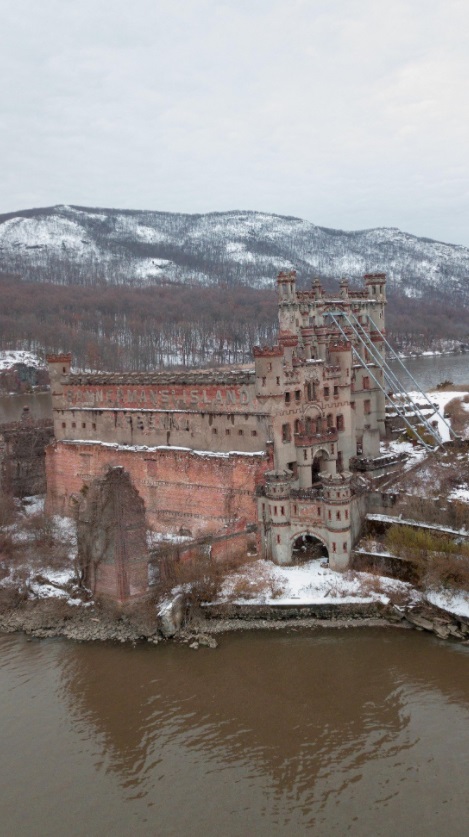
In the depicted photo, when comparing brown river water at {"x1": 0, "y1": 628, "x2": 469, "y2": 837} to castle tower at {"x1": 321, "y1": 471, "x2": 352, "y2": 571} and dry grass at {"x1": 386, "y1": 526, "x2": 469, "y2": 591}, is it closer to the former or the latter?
dry grass at {"x1": 386, "y1": 526, "x2": 469, "y2": 591}

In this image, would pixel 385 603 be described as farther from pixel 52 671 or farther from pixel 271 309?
pixel 271 309

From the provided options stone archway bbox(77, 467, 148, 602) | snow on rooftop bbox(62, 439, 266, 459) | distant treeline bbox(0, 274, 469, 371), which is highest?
distant treeline bbox(0, 274, 469, 371)

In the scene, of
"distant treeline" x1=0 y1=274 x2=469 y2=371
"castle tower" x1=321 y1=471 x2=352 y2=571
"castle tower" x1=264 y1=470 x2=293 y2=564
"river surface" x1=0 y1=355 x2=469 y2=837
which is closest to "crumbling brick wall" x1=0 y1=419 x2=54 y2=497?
"river surface" x1=0 y1=355 x2=469 y2=837

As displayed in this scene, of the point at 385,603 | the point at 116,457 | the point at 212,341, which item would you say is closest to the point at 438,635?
the point at 385,603

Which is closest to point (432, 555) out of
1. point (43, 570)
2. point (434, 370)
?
point (43, 570)

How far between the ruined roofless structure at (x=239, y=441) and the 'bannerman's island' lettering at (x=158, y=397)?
5cm

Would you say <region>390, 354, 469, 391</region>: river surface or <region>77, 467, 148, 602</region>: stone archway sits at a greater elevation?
<region>390, 354, 469, 391</region>: river surface

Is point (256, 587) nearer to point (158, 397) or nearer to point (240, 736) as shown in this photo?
point (240, 736)

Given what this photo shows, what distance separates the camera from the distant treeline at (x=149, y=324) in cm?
10612

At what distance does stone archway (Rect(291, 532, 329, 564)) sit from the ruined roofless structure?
1.09 ft

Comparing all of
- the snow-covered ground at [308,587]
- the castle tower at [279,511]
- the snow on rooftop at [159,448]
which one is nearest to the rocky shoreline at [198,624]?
the snow-covered ground at [308,587]

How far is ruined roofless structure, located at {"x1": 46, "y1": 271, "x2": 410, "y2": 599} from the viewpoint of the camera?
2859cm

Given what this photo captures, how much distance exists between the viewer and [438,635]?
2419 cm

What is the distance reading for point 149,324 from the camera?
120500 mm
